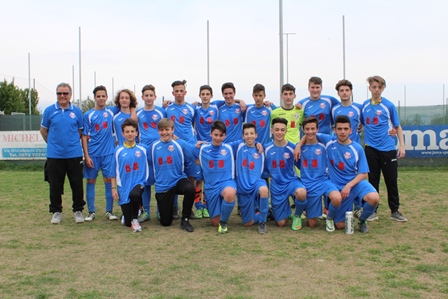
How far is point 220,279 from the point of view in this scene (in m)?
3.69

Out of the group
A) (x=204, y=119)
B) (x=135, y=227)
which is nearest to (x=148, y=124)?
(x=204, y=119)

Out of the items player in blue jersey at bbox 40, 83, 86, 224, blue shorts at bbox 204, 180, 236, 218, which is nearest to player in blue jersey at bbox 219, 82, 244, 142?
blue shorts at bbox 204, 180, 236, 218

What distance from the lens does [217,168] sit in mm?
5824

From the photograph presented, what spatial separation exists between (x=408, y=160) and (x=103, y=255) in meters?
11.9

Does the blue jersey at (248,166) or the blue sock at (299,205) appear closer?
the blue sock at (299,205)

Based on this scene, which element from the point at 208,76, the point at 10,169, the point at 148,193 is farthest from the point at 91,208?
the point at 208,76

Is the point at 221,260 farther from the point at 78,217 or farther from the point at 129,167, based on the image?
the point at 78,217

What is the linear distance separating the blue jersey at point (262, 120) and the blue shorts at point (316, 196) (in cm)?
129

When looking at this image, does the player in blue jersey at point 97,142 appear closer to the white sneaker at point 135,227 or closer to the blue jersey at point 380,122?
the white sneaker at point 135,227

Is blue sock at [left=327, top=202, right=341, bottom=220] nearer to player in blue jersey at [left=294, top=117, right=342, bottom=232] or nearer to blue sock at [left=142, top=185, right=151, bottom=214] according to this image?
player in blue jersey at [left=294, top=117, right=342, bottom=232]

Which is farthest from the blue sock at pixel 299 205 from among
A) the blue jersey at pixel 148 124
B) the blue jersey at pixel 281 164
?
the blue jersey at pixel 148 124

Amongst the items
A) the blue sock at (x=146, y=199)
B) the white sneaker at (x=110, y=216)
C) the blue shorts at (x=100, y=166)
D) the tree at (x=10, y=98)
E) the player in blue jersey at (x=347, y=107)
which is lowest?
the white sneaker at (x=110, y=216)

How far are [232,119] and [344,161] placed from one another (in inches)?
76.0

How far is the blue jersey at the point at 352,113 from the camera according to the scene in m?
6.25
